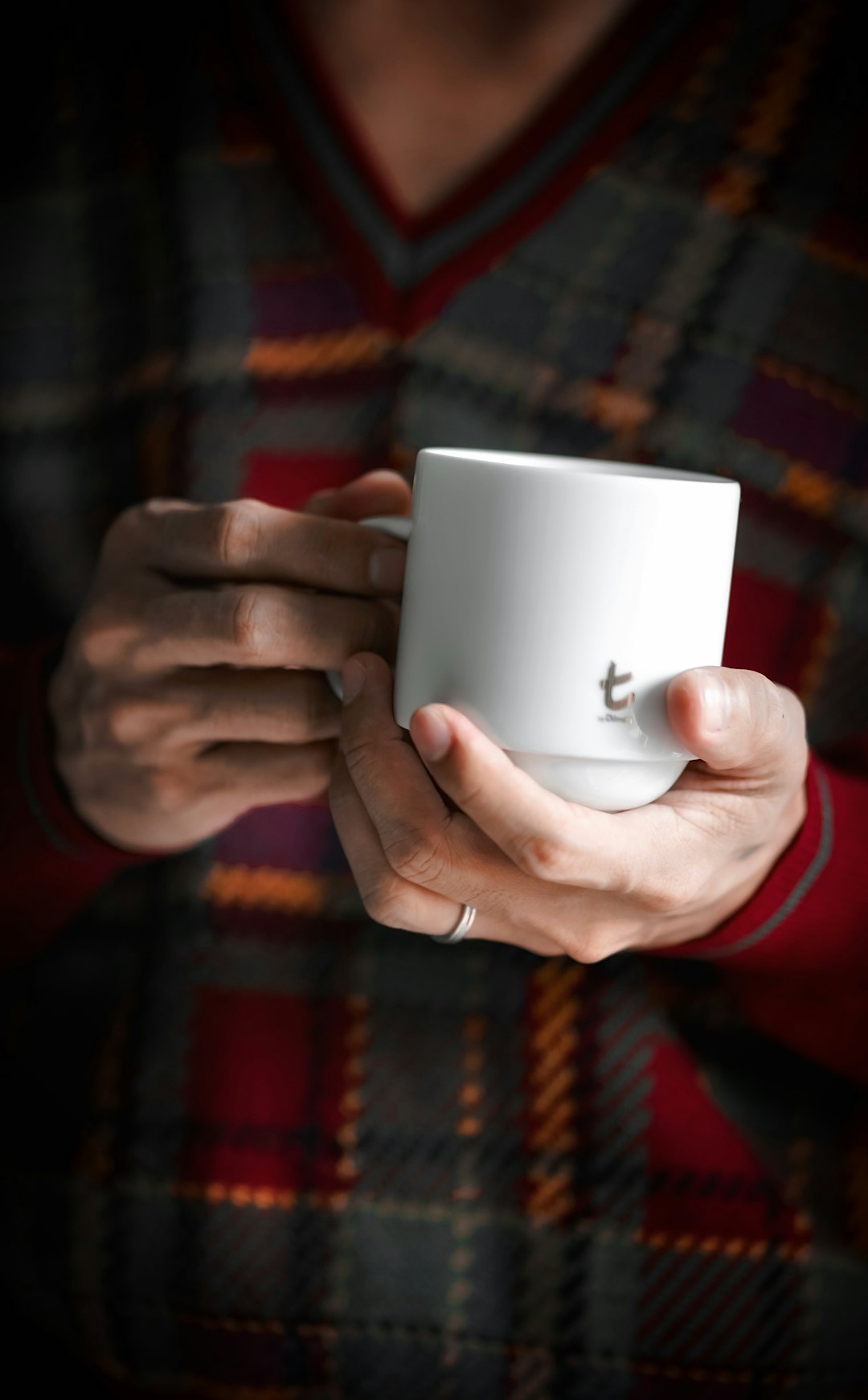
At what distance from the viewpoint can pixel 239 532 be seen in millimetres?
661

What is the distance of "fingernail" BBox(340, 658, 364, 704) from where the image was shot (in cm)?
63

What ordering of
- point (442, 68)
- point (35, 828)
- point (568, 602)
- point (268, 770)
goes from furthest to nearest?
point (442, 68) < point (35, 828) < point (268, 770) < point (568, 602)

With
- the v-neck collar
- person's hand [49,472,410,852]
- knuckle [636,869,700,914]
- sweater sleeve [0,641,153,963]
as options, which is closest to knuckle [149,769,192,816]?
person's hand [49,472,410,852]

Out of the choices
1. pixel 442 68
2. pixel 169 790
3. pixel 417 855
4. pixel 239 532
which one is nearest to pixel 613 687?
pixel 417 855

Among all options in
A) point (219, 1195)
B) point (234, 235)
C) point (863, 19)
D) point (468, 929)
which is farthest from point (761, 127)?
point (219, 1195)

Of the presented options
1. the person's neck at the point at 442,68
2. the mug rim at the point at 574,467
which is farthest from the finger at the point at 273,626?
the person's neck at the point at 442,68

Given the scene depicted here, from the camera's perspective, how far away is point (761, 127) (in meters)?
0.93

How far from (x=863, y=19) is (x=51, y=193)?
71cm

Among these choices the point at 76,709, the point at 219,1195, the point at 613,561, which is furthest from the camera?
the point at 219,1195

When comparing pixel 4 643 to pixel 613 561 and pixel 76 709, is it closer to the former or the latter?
pixel 76 709

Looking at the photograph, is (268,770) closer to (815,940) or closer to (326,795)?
(326,795)

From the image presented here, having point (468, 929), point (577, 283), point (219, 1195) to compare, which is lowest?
point (219, 1195)

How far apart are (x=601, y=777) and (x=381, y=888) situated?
0.50 feet

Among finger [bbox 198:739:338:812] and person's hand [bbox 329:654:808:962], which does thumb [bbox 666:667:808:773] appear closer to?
person's hand [bbox 329:654:808:962]
